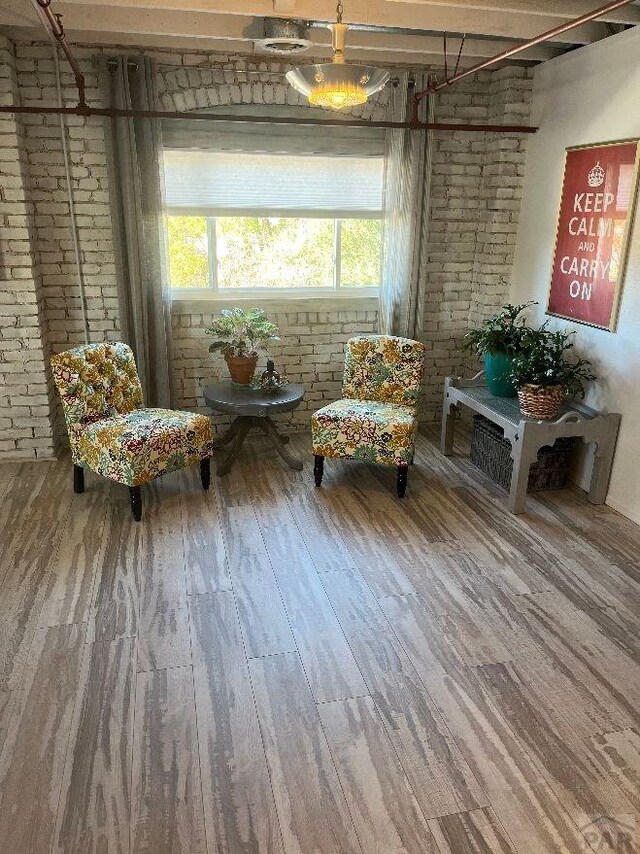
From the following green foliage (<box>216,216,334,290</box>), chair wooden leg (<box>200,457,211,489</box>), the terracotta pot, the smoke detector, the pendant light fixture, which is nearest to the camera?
the pendant light fixture

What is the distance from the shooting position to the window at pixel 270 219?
4594 millimetres

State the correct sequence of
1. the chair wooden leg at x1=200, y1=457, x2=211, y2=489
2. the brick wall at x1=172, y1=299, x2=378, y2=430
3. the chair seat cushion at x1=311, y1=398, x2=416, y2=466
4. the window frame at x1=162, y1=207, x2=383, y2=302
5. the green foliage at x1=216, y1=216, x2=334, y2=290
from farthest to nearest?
the brick wall at x1=172, y1=299, x2=378, y2=430 < the green foliage at x1=216, y1=216, x2=334, y2=290 < the window frame at x1=162, y1=207, x2=383, y2=302 < the chair wooden leg at x1=200, y1=457, x2=211, y2=489 < the chair seat cushion at x1=311, y1=398, x2=416, y2=466

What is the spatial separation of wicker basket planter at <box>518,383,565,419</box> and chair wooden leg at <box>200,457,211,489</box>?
6.70 ft

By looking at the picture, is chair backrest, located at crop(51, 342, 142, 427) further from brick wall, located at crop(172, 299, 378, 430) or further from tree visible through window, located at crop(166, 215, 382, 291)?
tree visible through window, located at crop(166, 215, 382, 291)

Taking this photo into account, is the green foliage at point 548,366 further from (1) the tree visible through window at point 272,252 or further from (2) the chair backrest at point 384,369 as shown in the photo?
(1) the tree visible through window at point 272,252

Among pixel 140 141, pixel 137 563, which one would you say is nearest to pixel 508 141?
pixel 140 141

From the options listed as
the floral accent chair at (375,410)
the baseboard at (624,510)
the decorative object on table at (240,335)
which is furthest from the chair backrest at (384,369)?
the baseboard at (624,510)

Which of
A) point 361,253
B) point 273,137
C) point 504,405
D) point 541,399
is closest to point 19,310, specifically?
point 273,137

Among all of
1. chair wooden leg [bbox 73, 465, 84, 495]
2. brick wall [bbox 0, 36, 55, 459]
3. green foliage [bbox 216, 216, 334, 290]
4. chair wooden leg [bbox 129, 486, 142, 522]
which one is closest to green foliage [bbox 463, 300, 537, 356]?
green foliage [bbox 216, 216, 334, 290]

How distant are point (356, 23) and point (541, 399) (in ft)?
7.84

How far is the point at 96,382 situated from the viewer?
154 inches

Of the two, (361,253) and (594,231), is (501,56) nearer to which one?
(594,231)

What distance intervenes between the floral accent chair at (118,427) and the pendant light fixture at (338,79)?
6.87ft

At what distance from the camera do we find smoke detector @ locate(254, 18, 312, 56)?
3.64 m
